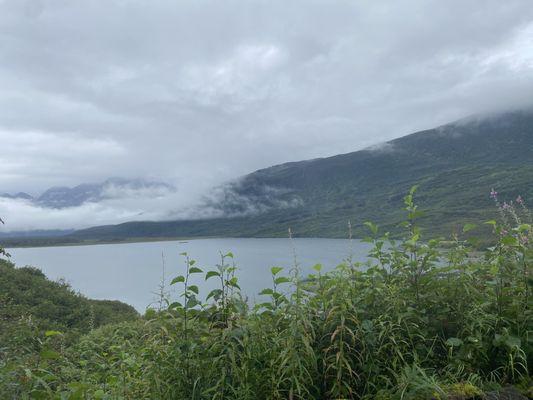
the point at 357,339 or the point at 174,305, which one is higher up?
the point at 174,305

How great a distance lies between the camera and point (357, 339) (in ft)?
12.5

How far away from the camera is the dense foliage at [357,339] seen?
3527 mm

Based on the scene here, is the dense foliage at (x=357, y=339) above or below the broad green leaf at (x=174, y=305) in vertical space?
below

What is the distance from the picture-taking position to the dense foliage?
3527 mm

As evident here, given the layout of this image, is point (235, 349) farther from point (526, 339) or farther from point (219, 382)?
point (526, 339)

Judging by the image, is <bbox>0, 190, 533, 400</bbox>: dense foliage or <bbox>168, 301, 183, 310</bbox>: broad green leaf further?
<bbox>168, 301, 183, 310</bbox>: broad green leaf

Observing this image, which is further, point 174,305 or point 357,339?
point 174,305

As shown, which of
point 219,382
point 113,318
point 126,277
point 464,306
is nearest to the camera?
point 219,382

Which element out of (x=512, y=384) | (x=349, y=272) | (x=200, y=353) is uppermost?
(x=349, y=272)

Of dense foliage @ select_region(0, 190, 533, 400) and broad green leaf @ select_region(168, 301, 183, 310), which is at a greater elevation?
broad green leaf @ select_region(168, 301, 183, 310)

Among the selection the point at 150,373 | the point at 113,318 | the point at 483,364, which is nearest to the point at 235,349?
the point at 150,373

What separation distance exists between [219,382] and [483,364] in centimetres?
255

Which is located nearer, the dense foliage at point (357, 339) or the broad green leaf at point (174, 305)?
the dense foliage at point (357, 339)

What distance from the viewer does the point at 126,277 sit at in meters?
77.2
